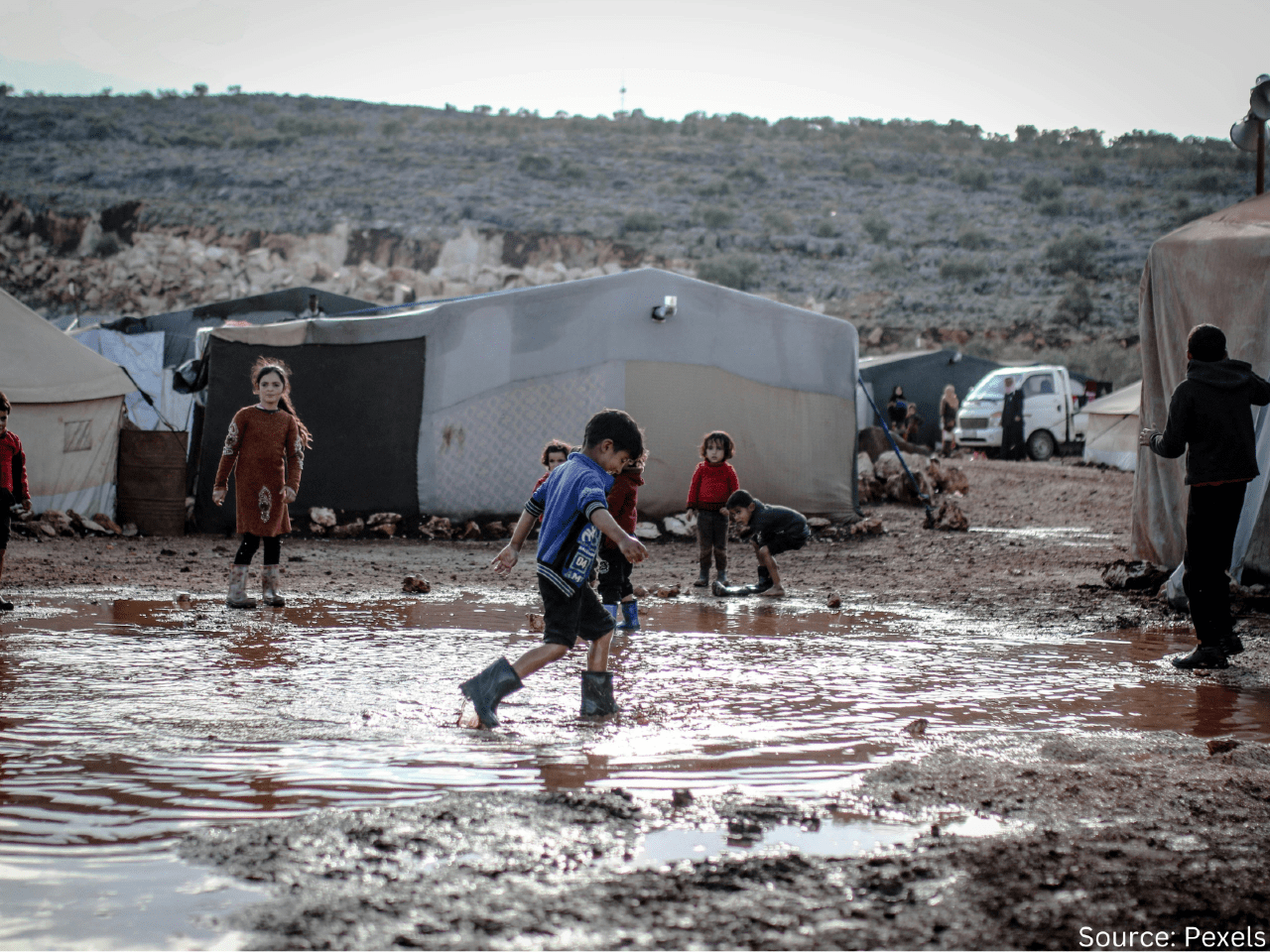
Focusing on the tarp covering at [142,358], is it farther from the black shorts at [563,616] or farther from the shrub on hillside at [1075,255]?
the shrub on hillside at [1075,255]

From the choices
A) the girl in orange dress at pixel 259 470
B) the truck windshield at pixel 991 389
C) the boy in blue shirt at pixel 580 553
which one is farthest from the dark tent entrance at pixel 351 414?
the truck windshield at pixel 991 389

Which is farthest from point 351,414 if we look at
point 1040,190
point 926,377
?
point 1040,190

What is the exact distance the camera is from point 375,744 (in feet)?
11.6

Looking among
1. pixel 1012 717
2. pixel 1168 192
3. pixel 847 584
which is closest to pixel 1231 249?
pixel 847 584

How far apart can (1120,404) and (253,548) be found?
1813 cm

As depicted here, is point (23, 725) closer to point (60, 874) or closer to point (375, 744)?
point (375, 744)

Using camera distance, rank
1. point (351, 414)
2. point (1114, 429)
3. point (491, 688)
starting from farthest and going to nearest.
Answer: point (1114, 429) < point (351, 414) < point (491, 688)

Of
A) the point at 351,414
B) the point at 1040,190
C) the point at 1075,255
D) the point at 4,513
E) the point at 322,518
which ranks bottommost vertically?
the point at 322,518

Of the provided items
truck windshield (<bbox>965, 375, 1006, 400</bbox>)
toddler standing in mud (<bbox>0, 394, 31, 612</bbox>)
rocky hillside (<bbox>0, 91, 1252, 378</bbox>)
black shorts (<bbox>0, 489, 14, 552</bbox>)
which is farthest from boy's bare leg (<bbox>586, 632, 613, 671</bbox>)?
rocky hillside (<bbox>0, 91, 1252, 378</bbox>)

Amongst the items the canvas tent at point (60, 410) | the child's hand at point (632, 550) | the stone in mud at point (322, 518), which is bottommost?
the stone in mud at point (322, 518)

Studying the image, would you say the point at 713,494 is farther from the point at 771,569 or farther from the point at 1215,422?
the point at 1215,422

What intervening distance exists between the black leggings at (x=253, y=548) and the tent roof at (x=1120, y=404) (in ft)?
55.2

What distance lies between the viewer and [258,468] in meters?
6.79

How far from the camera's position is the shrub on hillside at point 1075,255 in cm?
3984
